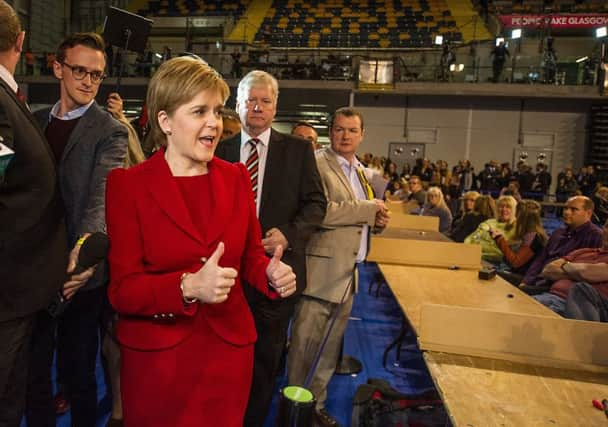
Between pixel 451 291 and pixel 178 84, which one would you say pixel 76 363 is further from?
pixel 451 291

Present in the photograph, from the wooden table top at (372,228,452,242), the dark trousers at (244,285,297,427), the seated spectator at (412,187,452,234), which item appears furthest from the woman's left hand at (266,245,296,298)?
the seated spectator at (412,187,452,234)

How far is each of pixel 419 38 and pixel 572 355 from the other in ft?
57.5

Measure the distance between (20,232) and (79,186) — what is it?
431mm

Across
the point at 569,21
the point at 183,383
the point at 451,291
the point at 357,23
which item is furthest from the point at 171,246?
the point at 357,23

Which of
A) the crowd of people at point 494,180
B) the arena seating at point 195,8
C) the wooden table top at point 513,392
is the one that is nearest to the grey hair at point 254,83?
the wooden table top at point 513,392

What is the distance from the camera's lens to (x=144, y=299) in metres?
1.00

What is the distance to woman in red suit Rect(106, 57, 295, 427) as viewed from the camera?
3.41ft

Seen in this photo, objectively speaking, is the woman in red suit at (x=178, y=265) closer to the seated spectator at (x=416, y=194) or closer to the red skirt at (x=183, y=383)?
the red skirt at (x=183, y=383)

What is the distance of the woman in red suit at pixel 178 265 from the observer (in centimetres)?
104

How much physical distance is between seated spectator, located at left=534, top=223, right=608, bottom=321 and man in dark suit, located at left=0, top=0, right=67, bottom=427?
2400 millimetres

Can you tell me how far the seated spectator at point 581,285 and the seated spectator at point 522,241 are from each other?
0.53m

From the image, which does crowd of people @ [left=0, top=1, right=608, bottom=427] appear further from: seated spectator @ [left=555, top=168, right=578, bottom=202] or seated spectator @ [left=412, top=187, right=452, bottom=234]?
seated spectator @ [left=555, top=168, right=578, bottom=202]

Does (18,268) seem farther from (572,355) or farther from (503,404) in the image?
(572,355)

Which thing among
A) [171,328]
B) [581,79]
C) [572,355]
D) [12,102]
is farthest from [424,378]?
[581,79]
